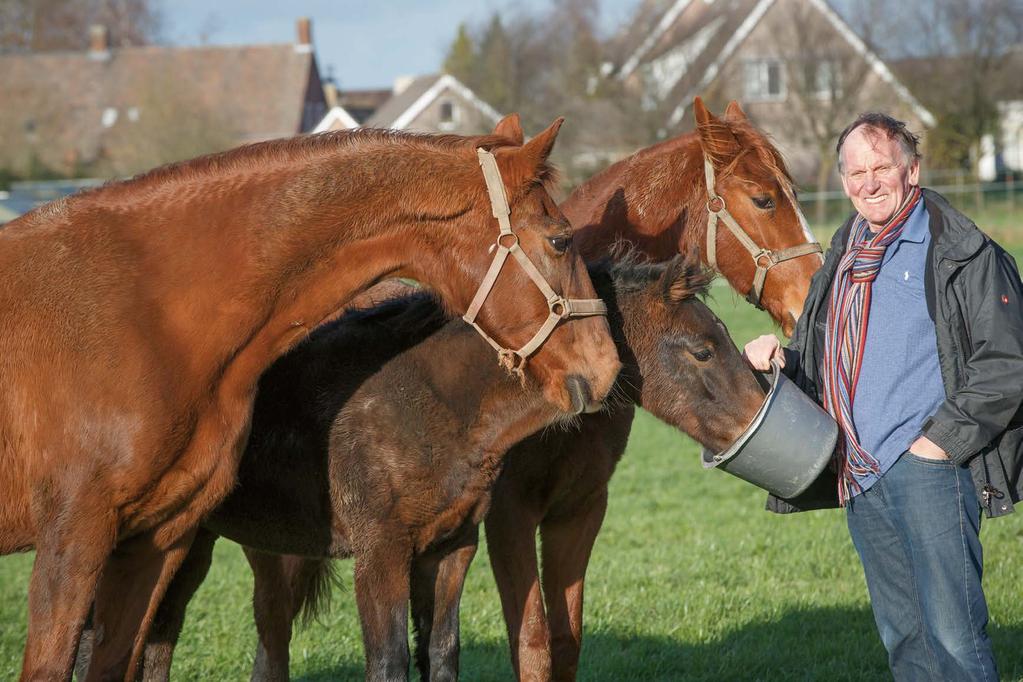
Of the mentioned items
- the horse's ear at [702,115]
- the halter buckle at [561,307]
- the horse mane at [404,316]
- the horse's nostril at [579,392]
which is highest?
the horse's ear at [702,115]

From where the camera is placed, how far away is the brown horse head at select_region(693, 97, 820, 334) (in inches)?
193

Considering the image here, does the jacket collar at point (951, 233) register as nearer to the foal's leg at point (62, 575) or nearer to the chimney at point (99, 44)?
the foal's leg at point (62, 575)

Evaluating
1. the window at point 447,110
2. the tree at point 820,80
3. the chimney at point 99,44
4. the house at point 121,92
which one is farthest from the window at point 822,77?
the chimney at point 99,44

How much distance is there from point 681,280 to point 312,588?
95.9 inches

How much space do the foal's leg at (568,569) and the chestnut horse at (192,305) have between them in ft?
3.85

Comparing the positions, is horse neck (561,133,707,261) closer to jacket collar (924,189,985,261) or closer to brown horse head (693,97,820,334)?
brown horse head (693,97,820,334)

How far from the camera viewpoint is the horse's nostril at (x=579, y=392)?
3.71m

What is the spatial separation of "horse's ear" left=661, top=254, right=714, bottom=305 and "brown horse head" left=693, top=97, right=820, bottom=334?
2.28ft

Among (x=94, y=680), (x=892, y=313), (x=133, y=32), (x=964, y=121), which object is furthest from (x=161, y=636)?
(x=133, y=32)

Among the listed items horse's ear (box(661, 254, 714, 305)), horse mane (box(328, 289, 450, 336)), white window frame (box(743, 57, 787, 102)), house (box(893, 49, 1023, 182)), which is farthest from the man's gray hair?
white window frame (box(743, 57, 787, 102))

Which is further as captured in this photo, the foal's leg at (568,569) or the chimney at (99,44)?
the chimney at (99,44)

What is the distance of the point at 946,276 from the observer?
11.2ft

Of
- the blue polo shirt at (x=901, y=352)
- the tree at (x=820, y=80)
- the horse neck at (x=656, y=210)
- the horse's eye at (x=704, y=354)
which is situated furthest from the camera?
the tree at (x=820, y=80)

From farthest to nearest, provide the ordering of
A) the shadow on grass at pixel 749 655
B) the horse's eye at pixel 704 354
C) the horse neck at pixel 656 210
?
the shadow on grass at pixel 749 655, the horse neck at pixel 656 210, the horse's eye at pixel 704 354
